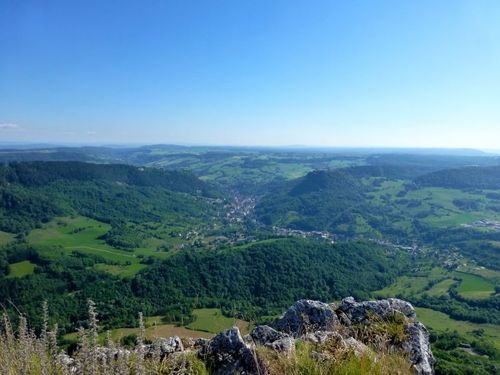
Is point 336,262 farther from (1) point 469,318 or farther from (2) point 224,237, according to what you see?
(2) point 224,237

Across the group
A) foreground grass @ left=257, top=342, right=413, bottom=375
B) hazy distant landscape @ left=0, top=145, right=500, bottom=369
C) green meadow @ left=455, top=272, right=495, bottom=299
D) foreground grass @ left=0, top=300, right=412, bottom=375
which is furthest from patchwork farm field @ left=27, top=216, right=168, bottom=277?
foreground grass @ left=257, top=342, right=413, bottom=375

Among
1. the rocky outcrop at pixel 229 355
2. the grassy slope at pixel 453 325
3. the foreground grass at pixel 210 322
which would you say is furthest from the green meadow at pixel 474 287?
the rocky outcrop at pixel 229 355

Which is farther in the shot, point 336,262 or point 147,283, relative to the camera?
point 336,262

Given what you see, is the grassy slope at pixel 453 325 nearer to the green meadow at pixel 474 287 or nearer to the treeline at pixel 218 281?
the green meadow at pixel 474 287

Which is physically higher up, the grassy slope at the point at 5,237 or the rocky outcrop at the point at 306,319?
the rocky outcrop at the point at 306,319

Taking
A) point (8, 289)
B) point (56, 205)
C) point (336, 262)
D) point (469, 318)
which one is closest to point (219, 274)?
point (336, 262)

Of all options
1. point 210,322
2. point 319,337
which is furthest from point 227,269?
point 319,337

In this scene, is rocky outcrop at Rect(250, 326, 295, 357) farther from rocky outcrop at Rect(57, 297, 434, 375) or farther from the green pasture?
the green pasture

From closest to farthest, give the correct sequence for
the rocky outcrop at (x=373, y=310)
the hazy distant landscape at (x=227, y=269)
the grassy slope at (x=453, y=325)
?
1. the rocky outcrop at (x=373, y=310)
2. the grassy slope at (x=453, y=325)
3. the hazy distant landscape at (x=227, y=269)
